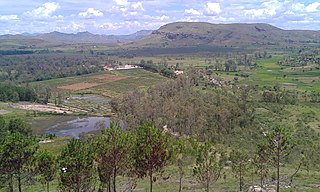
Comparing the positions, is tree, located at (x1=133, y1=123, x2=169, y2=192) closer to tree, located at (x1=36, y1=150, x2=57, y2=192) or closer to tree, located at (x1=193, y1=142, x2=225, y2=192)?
tree, located at (x1=193, y1=142, x2=225, y2=192)

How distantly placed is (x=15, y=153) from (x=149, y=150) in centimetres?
1022

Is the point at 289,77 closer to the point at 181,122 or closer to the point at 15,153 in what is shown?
the point at 181,122

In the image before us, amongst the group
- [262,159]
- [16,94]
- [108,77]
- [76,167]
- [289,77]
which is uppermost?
[76,167]

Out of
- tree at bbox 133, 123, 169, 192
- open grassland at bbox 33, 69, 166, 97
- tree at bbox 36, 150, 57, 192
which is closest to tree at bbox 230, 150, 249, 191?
tree at bbox 133, 123, 169, 192

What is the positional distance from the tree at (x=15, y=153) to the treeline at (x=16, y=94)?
4453 inches

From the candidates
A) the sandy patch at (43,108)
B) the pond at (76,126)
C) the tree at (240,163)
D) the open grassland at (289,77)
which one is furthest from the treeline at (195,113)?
the open grassland at (289,77)

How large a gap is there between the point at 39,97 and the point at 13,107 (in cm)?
1605

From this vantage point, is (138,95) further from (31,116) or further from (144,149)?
(144,149)

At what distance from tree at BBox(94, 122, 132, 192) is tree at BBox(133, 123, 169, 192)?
826 mm

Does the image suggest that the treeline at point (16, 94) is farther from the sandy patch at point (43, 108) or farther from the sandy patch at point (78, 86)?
the sandy patch at point (78, 86)

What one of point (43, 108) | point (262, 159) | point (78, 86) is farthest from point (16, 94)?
point (262, 159)

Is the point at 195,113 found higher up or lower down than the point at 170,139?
lower down

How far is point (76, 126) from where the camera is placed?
10275 centimetres

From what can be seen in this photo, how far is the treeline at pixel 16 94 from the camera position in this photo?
13400cm
